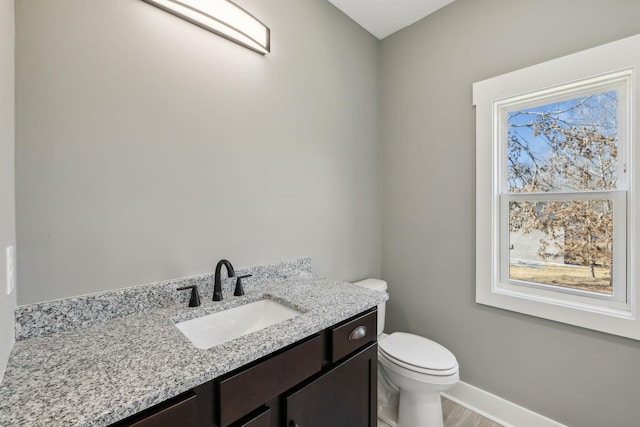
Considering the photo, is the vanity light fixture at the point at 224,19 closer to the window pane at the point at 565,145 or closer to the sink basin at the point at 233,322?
the sink basin at the point at 233,322

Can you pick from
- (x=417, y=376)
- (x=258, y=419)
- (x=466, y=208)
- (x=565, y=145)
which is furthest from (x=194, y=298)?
(x=565, y=145)

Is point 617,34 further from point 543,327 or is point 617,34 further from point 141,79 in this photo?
point 141,79

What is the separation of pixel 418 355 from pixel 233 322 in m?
1.08

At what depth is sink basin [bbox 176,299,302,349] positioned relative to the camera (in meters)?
1.08

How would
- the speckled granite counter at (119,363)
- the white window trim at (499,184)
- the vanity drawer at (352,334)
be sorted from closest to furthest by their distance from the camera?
the speckled granite counter at (119,363)
the vanity drawer at (352,334)
the white window trim at (499,184)

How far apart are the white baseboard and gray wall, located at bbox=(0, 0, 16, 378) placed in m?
2.26

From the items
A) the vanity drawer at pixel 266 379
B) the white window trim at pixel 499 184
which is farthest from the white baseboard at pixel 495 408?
the vanity drawer at pixel 266 379

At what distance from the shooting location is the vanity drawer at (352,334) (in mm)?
1077

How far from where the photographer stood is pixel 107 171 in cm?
104

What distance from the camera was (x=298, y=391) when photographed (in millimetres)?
929

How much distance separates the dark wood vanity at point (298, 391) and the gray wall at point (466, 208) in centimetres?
94

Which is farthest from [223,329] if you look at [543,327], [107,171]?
[543,327]

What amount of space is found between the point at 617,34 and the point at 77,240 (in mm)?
2545

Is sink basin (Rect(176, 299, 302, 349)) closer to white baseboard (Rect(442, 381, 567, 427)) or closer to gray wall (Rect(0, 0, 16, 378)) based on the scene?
gray wall (Rect(0, 0, 16, 378))
